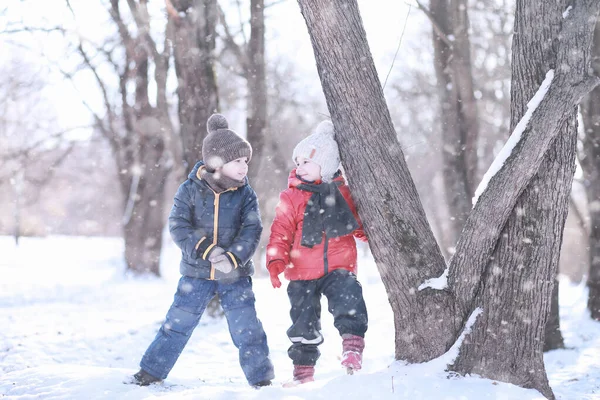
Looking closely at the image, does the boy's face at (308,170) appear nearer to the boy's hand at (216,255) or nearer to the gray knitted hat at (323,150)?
the gray knitted hat at (323,150)

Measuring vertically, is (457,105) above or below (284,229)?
above

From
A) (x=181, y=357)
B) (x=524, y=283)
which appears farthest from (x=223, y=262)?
(x=181, y=357)

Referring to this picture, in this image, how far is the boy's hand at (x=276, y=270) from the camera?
3604 mm

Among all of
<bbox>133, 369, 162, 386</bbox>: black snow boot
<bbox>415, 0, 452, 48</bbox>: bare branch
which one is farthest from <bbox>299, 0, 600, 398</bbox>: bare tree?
<bbox>415, 0, 452, 48</bbox>: bare branch

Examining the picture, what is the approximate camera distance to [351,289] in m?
3.64

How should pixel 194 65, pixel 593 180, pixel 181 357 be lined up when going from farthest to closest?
pixel 593 180
pixel 194 65
pixel 181 357

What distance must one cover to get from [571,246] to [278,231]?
1863 centimetres

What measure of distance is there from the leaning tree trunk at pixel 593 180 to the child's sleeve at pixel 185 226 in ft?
18.8

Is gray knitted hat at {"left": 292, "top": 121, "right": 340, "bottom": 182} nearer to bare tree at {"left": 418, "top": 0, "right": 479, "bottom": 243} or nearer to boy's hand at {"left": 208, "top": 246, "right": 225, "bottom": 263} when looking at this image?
boy's hand at {"left": 208, "top": 246, "right": 225, "bottom": 263}

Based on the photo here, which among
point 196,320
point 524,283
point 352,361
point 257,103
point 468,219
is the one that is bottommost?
point 352,361

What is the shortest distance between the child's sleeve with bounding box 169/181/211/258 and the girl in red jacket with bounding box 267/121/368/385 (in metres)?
0.50

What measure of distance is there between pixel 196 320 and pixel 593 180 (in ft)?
19.6

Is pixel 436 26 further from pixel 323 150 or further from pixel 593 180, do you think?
pixel 323 150

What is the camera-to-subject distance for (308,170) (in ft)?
12.6
